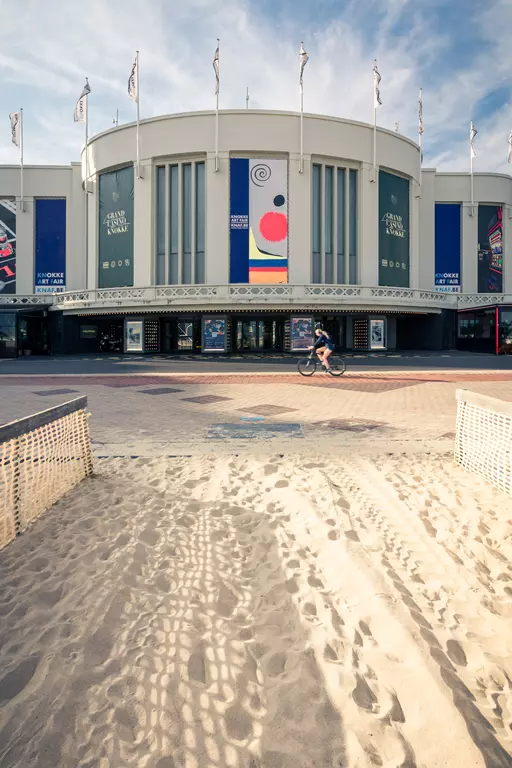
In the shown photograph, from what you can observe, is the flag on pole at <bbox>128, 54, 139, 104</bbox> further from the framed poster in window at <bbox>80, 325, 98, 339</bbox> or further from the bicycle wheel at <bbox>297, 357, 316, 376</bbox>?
the bicycle wheel at <bbox>297, 357, 316, 376</bbox>

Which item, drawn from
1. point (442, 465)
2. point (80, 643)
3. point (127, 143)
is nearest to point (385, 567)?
point (80, 643)

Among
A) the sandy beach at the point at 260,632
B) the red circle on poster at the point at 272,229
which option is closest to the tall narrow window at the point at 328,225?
the red circle on poster at the point at 272,229

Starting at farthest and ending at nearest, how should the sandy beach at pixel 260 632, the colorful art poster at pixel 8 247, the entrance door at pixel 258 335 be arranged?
the colorful art poster at pixel 8 247 → the entrance door at pixel 258 335 → the sandy beach at pixel 260 632

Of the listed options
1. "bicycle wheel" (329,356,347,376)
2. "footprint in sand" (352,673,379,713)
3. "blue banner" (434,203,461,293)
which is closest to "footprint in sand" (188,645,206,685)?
"footprint in sand" (352,673,379,713)

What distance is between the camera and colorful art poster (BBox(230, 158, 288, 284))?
105 feet

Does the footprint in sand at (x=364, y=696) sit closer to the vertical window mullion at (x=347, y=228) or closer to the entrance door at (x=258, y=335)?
the vertical window mullion at (x=347, y=228)

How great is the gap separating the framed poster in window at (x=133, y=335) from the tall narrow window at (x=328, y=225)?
14609 millimetres

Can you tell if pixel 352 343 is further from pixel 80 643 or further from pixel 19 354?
pixel 80 643

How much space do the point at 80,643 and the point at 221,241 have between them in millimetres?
32107

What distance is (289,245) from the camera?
32.3 meters

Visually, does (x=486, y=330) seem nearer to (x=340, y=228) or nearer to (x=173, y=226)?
(x=340, y=228)

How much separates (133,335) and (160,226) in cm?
867

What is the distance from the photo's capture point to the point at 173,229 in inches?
1340

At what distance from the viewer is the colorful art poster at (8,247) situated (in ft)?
126
